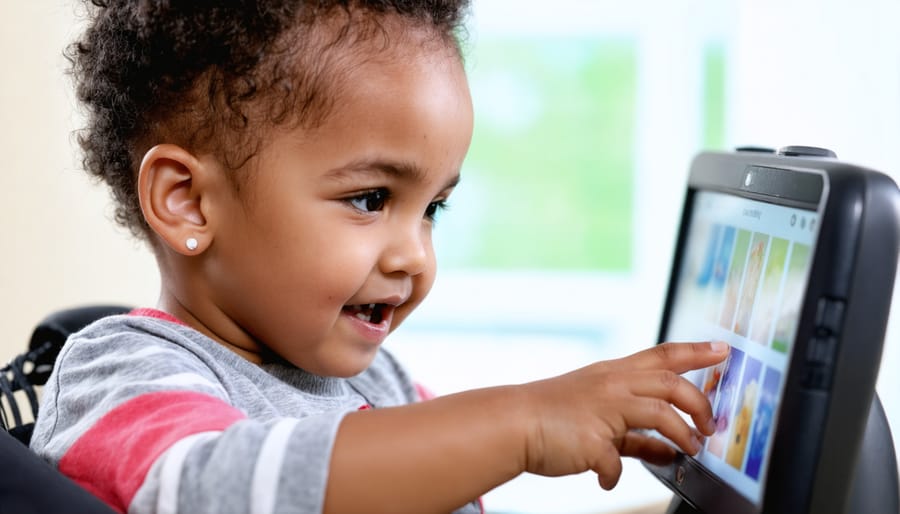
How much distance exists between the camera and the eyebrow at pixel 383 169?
0.71 metres

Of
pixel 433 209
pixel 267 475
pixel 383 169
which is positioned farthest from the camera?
pixel 433 209

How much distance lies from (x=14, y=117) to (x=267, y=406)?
119 centimetres

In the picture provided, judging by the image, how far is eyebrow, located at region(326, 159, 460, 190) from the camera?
71 cm

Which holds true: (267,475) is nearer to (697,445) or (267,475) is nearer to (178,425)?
(178,425)

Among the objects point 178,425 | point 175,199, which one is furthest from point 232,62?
point 178,425

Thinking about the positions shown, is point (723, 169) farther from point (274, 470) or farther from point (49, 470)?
point (49, 470)

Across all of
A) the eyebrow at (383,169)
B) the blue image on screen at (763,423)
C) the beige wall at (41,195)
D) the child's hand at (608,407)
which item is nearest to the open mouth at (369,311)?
the eyebrow at (383,169)

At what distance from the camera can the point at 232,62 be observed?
736 millimetres

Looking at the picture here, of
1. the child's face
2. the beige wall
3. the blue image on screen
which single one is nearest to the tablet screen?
the blue image on screen

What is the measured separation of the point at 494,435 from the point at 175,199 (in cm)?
33

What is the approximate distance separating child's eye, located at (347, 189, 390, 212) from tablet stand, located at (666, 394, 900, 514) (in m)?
0.35

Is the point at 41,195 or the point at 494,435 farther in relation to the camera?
the point at 41,195

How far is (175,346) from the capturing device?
72 cm

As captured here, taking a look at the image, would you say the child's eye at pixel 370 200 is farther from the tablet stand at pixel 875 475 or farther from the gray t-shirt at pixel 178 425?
the tablet stand at pixel 875 475
